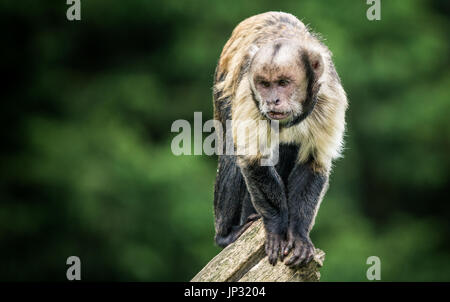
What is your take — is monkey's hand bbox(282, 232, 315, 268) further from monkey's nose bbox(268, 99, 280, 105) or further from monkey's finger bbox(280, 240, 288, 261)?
monkey's nose bbox(268, 99, 280, 105)

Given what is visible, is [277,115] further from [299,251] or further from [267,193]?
[299,251]

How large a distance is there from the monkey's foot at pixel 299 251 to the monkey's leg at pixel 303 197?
5 cm

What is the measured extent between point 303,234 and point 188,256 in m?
9.50

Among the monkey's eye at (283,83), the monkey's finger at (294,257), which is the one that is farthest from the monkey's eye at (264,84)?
the monkey's finger at (294,257)

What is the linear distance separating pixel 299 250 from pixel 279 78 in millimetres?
1747

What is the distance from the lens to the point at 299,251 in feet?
25.3

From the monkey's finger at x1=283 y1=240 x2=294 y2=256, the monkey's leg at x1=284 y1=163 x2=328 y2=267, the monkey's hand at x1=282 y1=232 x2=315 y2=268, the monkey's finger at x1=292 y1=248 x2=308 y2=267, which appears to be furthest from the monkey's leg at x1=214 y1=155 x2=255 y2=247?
the monkey's finger at x1=292 y1=248 x2=308 y2=267

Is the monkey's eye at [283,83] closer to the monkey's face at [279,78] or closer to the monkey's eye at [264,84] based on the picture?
the monkey's face at [279,78]

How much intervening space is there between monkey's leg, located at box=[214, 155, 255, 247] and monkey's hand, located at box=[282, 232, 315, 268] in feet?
4.78

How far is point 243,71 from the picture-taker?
8.48 metres

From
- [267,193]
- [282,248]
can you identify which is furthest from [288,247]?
[267,193]

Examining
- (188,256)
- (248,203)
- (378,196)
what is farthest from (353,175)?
(248,203)

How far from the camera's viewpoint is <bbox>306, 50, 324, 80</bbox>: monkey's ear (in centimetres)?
780

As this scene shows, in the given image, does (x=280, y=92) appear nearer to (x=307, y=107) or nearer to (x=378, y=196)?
(x=307, y=107)
